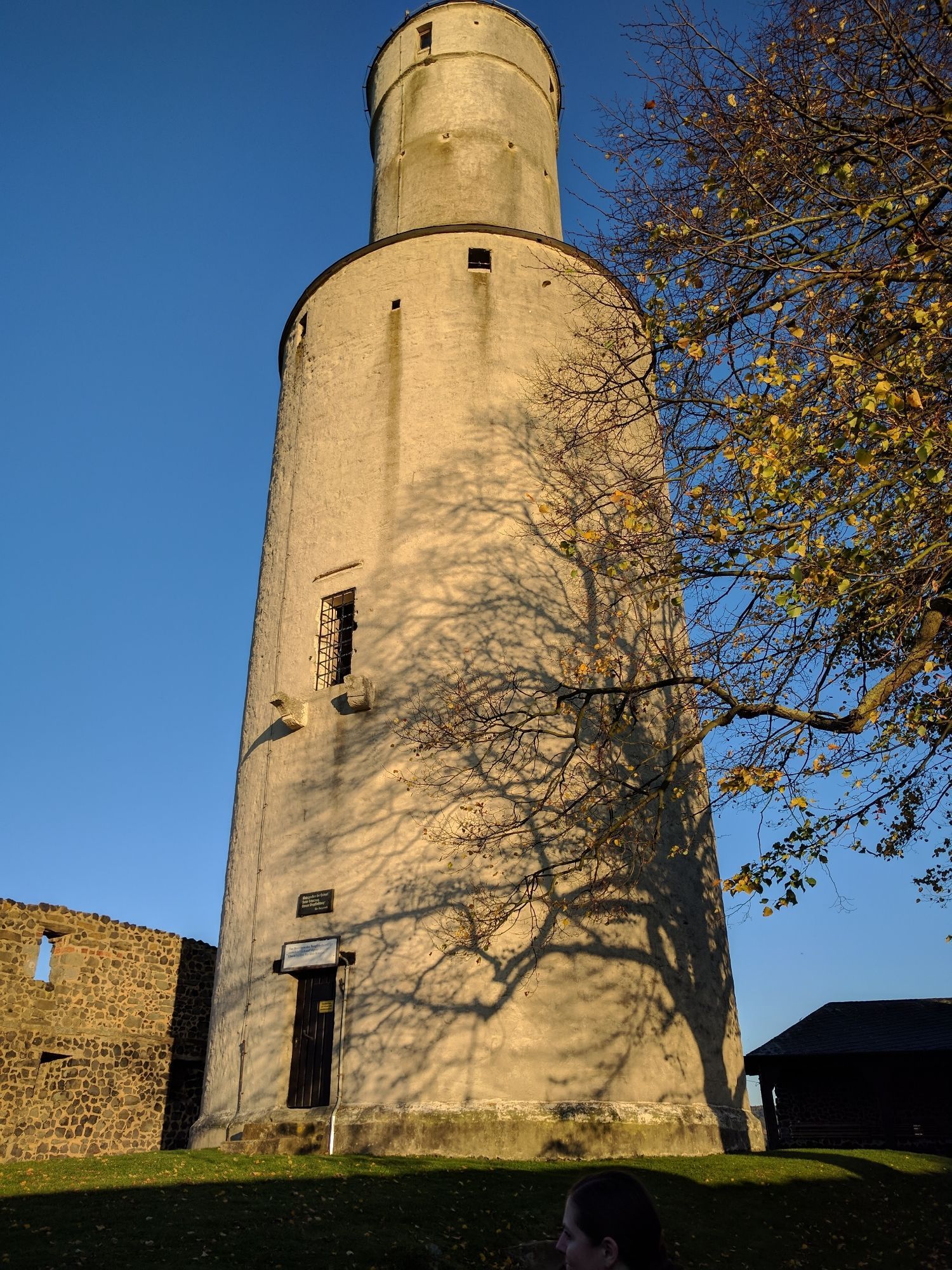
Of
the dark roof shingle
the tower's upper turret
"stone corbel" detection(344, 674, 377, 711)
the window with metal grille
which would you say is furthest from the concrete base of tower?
the tower's upper turret

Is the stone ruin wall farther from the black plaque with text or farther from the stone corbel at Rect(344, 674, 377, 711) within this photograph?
the stone corbel at Rect(344, 674, 377, 711)

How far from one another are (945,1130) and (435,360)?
17753mm

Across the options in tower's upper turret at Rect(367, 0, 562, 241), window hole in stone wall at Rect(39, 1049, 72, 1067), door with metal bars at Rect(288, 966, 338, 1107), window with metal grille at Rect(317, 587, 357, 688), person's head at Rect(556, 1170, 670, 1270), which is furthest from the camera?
tower's upper turret at Rect(367, 0, 562, 241)

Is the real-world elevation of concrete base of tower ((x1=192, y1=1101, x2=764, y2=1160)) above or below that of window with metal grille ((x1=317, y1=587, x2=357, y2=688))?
below

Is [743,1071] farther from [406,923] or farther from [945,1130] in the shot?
[945,1130]

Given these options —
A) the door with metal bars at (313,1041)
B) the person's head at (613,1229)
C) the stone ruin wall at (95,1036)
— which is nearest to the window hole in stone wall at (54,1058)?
the stone ruin wall at (95,1036)

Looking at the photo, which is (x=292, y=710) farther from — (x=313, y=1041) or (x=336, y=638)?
(x=313, y=1041)

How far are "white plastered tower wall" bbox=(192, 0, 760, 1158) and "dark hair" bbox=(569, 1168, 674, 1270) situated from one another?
801 cm

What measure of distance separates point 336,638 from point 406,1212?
730 centimetres

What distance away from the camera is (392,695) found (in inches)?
470

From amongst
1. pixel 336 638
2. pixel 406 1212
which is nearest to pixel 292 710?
pixel 336 638

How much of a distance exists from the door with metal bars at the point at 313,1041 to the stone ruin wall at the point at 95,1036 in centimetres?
610

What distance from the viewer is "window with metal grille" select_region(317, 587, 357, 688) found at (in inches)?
508

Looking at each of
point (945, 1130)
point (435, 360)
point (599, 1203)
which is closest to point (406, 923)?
point (435, 360)
